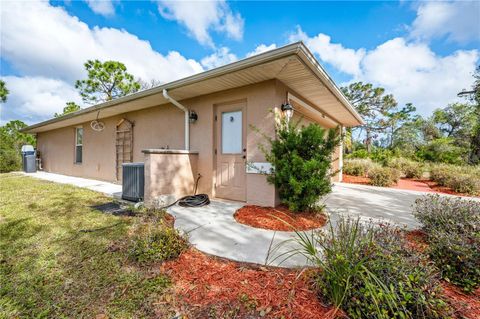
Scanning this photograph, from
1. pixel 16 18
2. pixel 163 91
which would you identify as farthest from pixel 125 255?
pixel 16 18

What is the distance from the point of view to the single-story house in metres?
3.71

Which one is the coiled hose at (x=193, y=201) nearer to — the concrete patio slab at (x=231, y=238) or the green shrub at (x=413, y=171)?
the concrete patio slab at (x=231, y=238)

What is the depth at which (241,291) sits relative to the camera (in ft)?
5.22

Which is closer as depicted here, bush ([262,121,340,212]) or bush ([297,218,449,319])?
bush ([297,218,449,319])

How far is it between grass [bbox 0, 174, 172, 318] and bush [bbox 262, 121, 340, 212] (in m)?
2.41

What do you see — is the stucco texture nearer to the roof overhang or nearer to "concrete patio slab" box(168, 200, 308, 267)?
the roof overhang

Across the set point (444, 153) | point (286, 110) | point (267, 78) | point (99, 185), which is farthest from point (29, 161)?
point (444, 153)

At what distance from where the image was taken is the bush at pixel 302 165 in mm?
3303

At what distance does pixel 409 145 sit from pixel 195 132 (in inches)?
784

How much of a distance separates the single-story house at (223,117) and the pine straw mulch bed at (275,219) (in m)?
0.48

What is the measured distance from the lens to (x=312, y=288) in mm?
1551

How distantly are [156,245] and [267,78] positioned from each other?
3.47 metres

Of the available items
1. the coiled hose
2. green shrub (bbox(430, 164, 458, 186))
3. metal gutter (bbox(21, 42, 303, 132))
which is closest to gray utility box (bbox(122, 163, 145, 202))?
the coiled hose

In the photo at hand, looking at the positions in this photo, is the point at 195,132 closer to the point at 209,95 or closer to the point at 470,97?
the point at 209,95
